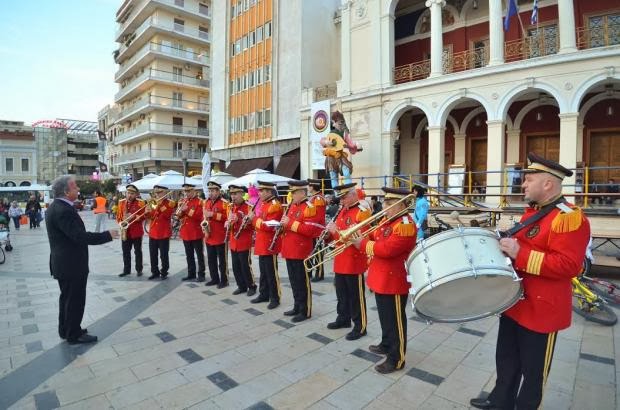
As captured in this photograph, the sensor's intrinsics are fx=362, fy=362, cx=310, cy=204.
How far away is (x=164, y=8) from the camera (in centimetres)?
3950

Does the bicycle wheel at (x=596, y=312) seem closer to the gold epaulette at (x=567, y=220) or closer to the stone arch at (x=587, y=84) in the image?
the gold epaulette at (x=567, y=220)

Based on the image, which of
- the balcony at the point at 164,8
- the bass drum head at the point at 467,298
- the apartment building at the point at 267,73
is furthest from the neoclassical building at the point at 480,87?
the balcony at the point at 164,8

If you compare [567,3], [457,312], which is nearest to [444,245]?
[457,312]

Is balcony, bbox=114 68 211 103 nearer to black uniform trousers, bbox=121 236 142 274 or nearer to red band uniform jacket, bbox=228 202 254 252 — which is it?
black uniform trousers, bbox=121 236 142 274

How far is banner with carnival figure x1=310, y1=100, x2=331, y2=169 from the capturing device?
19328 mm

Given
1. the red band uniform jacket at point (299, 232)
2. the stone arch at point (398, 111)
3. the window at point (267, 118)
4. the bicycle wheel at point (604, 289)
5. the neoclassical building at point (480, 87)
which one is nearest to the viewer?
the red band uniform jacket at point (299, 232)

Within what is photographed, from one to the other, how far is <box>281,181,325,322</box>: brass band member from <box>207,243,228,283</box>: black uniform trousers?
2363mm

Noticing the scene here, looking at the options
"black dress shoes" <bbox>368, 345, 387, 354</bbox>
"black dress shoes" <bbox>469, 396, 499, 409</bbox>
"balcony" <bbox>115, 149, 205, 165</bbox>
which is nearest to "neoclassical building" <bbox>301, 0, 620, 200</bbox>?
"black dress shoes" <bbox>368, 345, 387, 354</bbox>

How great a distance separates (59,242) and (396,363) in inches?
176

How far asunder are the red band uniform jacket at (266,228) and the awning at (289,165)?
1618 cm

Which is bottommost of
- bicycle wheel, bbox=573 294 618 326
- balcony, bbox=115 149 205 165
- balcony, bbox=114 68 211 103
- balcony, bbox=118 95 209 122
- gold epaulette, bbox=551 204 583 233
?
bicycle wheel, bbox=573 294 618 326

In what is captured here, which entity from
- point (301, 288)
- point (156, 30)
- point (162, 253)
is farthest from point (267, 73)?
point (301, 288)

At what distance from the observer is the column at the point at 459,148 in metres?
18.6

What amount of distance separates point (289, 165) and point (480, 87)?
11957mm
